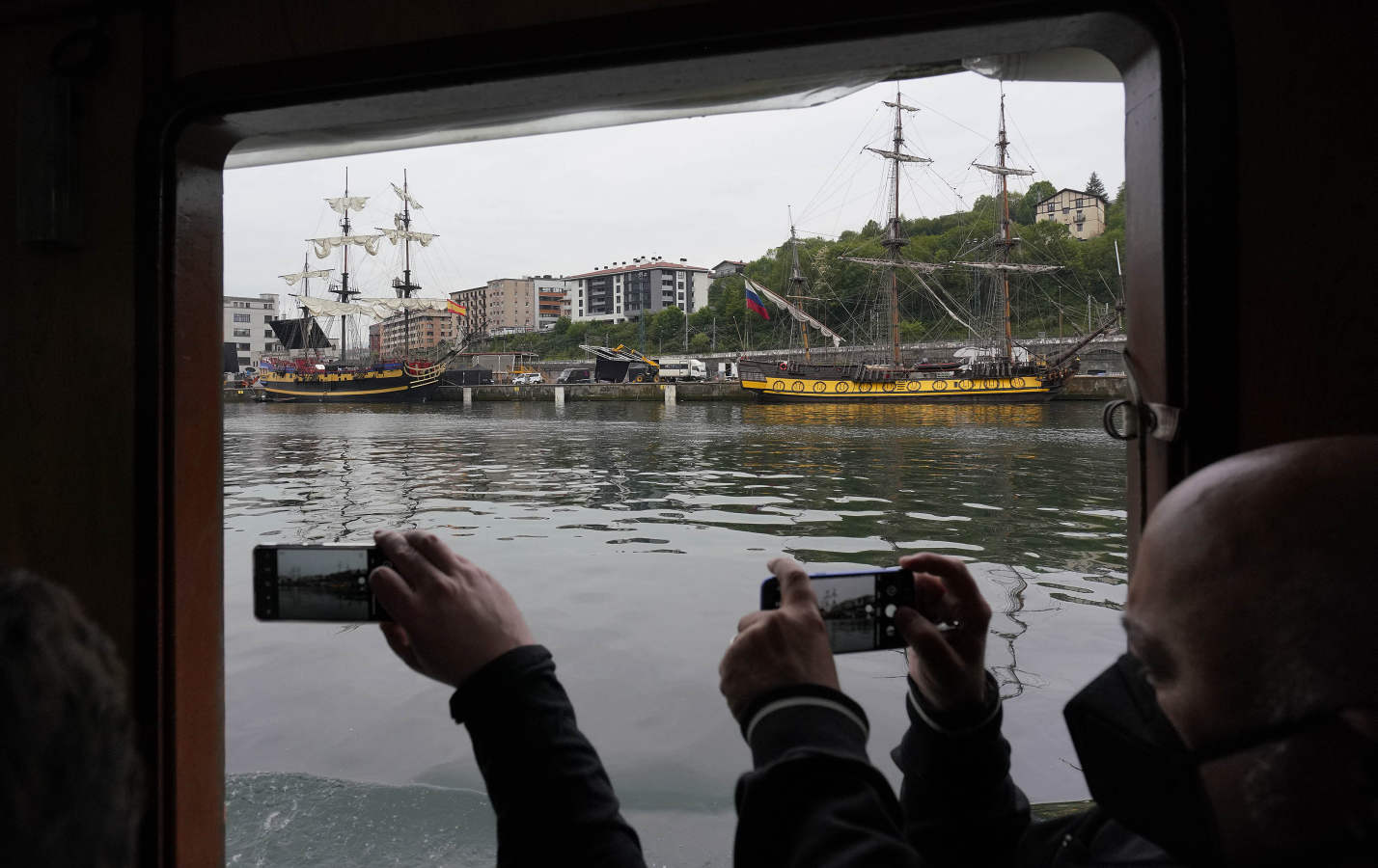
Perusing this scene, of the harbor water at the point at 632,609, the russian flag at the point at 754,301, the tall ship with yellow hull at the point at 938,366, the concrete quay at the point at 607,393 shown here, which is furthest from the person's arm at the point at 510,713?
the concrete quay at the point at 607,393

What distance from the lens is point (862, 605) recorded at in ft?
2.42

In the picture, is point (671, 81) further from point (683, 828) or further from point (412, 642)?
point (683, 828)

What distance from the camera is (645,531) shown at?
21.5 ft

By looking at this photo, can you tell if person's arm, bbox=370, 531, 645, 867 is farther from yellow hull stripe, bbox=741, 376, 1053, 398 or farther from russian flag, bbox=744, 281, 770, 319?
russian flag, bbox=744, 281, 770, 319

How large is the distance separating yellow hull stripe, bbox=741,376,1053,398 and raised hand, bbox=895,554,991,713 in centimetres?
3118

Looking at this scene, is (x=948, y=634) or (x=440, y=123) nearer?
(x=948, y=634)

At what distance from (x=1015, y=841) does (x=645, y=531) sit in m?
5.81

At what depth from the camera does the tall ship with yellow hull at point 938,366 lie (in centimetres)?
3003

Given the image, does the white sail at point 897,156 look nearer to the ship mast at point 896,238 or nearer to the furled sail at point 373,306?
the ship mast at point 896,238

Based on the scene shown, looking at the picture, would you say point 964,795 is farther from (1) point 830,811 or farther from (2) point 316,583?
(2) point 316,583

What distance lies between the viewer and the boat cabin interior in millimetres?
833

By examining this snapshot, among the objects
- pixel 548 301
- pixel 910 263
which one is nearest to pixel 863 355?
pixel 910 263
